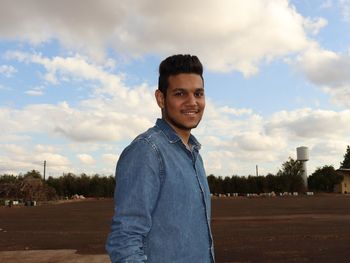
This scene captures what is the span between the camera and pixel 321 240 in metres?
12.4

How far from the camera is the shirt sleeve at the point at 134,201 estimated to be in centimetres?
191

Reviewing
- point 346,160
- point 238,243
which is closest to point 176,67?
point 238,243

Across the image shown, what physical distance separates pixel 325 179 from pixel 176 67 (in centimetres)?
6276

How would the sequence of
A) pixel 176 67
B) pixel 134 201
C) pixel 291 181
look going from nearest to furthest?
1. pixel 134 201
2. pixel 176 67
3. pixel 291 181

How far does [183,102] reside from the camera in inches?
89.7

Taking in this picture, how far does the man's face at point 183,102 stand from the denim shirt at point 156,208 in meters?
0.14

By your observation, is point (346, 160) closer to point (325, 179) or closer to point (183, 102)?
point (325, 179)

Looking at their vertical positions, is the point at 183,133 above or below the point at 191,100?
below

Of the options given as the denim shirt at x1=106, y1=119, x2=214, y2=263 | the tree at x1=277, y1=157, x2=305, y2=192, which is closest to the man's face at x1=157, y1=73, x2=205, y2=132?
the denim shirt at x1=106, y1=119, x2=214, y2=263

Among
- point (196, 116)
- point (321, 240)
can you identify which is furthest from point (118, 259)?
point (321, 240)

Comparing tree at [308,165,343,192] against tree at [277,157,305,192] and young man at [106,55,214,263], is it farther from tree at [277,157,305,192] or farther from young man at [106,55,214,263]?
young man at [106,55,214,263]

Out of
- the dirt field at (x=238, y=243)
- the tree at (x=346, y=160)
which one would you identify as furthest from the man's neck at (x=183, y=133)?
the tree at (x=346, y=160)

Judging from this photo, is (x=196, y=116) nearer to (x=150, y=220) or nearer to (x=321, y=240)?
(x=150, y=220)

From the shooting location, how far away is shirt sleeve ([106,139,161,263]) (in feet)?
6.26
